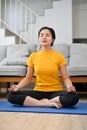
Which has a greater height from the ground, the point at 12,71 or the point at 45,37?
the point at 45,37

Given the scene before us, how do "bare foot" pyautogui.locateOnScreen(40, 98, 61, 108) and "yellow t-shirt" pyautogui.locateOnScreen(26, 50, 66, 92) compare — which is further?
"yellow t-shirt" pyautogui.locateOnScreen(26, 50, 66, 92)

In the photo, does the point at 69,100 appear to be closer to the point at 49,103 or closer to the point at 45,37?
the point at 49,103

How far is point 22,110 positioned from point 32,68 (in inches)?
22.7

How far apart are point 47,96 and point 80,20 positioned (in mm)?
4644

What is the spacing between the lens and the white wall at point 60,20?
626 cm

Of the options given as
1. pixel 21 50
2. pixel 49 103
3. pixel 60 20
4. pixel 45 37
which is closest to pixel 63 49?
pixel 21 50

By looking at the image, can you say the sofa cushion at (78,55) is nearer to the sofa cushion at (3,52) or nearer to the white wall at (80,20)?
the sofa cushion at (3,52)

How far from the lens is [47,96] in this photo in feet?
7.98

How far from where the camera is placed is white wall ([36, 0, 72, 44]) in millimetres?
6258

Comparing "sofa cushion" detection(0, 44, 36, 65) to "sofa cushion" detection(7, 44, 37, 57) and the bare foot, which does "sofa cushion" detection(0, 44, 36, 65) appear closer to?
"sofa cushion" detection(7, 44, 37, 57)

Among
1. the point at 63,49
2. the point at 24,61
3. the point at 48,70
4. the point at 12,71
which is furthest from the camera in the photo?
the point at 63,49

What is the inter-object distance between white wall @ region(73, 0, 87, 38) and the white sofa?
2.73m

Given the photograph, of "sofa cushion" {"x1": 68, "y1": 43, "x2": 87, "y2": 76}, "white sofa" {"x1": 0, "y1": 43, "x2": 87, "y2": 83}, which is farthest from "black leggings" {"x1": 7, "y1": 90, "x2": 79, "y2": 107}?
"sofa cushion" {"x1": 68, "y1": 43, "x2": 87, "y2": 76}

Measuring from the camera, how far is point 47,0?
677 centimetres
